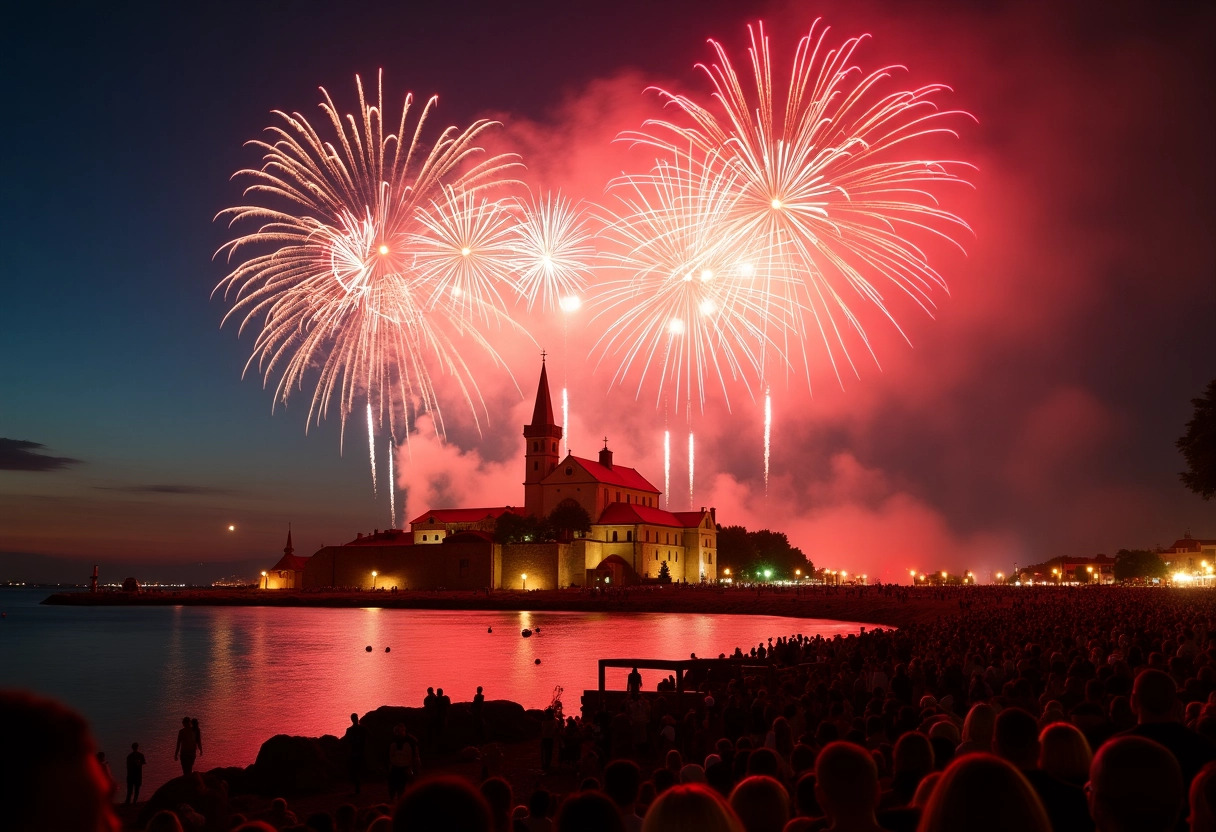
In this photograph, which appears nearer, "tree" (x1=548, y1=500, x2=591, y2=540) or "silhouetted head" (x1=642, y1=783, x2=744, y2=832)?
"silhouetted head" (x1=642, y1=783, x2=744, y2=832)

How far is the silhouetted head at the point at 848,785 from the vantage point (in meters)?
3.72

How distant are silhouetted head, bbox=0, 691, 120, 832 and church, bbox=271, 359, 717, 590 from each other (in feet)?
372

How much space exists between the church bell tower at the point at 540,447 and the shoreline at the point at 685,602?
2203 cm

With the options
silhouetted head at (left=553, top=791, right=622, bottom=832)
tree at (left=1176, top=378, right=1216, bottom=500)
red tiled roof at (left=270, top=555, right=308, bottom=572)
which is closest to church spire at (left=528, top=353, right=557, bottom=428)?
red tiled roof at (left=270, top=555, right=308, bottom=572)

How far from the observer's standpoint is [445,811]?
2494 mm

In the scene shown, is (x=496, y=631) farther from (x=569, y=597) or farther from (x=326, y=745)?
(x=326, y=745)

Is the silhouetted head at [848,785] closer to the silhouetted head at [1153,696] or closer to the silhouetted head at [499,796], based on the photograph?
the silhouetted head at [499,796]

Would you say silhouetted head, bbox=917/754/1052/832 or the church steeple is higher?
the church steeple

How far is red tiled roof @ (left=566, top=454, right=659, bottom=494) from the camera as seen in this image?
5246 inches

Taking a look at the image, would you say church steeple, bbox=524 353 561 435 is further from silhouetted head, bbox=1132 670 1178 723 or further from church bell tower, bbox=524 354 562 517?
silhouetted head, bbox=1132 670 1178 723

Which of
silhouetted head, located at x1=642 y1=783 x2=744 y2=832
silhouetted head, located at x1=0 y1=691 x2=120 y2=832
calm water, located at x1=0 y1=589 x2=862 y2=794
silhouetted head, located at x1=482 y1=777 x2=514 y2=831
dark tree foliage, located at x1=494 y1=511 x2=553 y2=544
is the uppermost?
dark tree foliage, located at x1=494 y1=511 x2=553 y2=544

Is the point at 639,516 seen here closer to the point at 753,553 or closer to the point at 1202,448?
the point at 753,553

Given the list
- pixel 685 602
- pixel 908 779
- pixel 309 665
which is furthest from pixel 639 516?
pixel 908 779

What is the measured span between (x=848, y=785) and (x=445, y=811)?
1.92m
